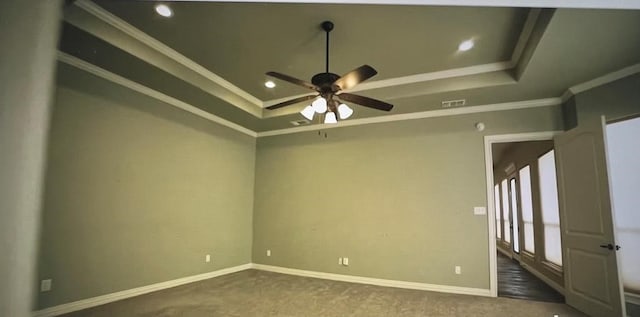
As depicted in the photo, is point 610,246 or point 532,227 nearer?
point 610,246

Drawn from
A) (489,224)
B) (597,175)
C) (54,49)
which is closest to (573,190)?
(597,175)

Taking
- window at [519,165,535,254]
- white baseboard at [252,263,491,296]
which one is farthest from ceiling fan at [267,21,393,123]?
window at [519,165,535,254]

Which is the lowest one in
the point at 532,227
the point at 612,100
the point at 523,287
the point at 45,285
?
the point at 523,287

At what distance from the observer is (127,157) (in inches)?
153

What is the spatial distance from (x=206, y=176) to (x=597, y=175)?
17.0ft

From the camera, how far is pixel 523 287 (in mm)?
4777

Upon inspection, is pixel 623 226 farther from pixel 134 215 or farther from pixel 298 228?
pixel 134 215

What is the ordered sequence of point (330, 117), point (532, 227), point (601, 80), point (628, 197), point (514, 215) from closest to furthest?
point (330, 117)
point (601, 80)
point (628, 197)
point (532, 227)
point (514, 215)

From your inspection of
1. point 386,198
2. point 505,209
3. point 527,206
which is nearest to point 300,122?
point 386,198

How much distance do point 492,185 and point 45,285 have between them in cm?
533

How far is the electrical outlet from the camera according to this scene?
3041 millimetres

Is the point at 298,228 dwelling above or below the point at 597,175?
below

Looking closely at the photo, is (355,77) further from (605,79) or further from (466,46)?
(605,79)

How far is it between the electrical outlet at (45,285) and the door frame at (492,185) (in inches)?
203
